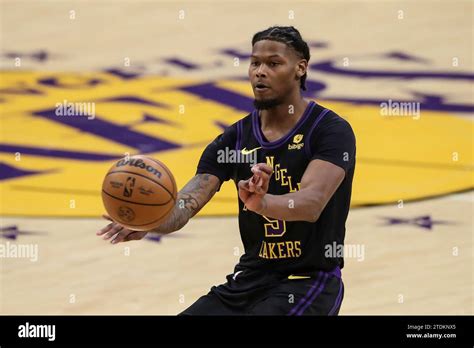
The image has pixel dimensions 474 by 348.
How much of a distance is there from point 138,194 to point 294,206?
98 cm

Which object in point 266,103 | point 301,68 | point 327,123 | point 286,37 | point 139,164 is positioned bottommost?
point 139,164

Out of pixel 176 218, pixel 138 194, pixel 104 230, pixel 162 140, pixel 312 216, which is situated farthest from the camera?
pixel 162 140

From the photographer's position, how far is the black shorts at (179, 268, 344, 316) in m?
6.77

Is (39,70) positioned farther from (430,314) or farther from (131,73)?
(430,314)

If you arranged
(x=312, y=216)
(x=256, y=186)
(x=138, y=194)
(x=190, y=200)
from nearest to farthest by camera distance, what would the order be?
Answer: (x=256, y=186) → (x=312, y=216) → (x=138, y=194) → (x=190, y=200)

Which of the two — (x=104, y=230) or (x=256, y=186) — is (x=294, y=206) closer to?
(x=256, y=186)

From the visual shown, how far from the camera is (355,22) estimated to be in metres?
18.3

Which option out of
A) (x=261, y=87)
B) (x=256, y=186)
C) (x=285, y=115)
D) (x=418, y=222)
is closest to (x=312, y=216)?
(x=256, y=186)

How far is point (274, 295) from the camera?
6.84m

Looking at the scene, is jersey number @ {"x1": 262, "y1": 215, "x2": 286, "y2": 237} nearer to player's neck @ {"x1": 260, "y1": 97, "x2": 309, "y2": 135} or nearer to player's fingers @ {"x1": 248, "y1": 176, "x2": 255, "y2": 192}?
player's neck @ {"x1": 260, "y1": 97, "x2": 309, "y2": 135}

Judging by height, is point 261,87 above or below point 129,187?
above

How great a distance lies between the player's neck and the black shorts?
0.97 meters

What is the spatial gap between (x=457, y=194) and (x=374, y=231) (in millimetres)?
1444

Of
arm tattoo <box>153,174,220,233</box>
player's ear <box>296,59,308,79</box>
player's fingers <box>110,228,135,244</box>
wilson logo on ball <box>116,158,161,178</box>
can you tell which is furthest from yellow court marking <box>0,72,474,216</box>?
wilson logo on ball <box>116,158,161,178</box>
